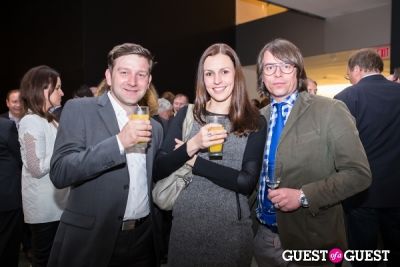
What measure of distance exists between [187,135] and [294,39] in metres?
8.51

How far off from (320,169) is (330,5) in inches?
275

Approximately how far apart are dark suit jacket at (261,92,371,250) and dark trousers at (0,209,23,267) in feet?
7.40

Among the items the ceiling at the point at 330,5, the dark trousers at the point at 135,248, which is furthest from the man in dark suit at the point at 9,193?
the ceiling at the point at 330,5

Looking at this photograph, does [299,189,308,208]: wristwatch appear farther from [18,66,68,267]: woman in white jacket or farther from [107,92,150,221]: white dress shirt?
[18,66,68,267]: woman in white jacket

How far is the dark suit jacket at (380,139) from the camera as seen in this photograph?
295 centimetres

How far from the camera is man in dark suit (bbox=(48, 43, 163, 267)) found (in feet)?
5.28

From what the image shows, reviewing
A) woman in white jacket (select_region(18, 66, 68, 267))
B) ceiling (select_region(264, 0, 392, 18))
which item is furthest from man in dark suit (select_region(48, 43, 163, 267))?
ceiling (select_region(264, 0, 392, 18))

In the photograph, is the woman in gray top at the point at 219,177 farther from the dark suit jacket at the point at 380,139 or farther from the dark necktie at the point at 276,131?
the dark suit jacket at the point at 380,139

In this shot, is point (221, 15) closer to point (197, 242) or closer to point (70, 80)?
point (70, 80)

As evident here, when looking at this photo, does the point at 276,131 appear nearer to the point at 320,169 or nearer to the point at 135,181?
the point at 320,169

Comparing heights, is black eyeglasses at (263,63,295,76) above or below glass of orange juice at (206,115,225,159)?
Result: above

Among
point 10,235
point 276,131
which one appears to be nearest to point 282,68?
point 276,131

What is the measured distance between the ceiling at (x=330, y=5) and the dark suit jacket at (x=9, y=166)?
5.64 m

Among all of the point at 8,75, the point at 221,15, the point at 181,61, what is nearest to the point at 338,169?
the point at 181,61
